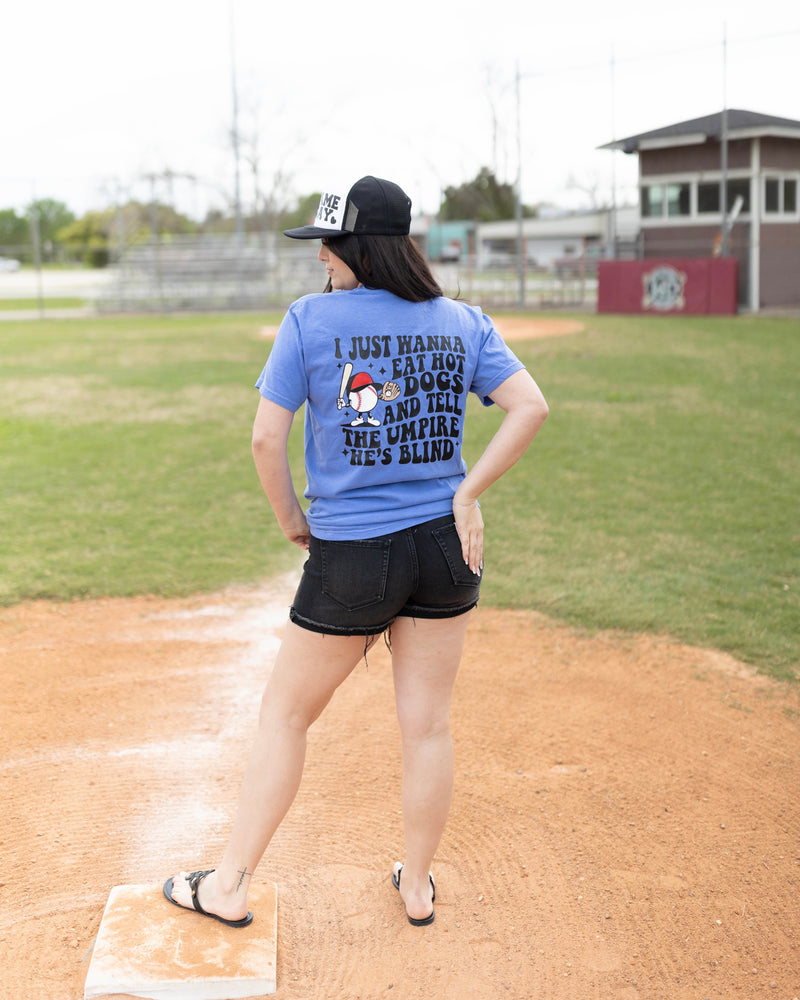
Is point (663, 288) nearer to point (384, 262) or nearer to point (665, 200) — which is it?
point (665, 200)

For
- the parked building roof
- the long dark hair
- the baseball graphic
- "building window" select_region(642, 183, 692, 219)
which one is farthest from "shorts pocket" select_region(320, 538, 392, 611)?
"building window" select_region(642, 183, 692, 219)

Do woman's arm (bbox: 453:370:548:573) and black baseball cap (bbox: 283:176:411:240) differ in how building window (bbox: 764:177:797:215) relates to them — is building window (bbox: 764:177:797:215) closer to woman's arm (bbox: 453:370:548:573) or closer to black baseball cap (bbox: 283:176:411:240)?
woman's arm (bbox: 453:370:548:573)

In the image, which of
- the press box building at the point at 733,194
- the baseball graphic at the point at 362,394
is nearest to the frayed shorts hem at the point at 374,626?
the baseball graphic at the point at 362,394

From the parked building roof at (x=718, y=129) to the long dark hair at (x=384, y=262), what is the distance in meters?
23.3

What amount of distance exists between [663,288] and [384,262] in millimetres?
22377

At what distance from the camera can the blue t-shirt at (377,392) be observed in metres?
2.28

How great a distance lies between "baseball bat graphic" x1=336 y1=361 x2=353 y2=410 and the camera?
2.28m

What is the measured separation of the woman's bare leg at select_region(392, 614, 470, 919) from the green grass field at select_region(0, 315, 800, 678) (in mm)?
2421

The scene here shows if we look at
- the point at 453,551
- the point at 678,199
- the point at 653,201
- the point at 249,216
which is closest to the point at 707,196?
the point at 678,199

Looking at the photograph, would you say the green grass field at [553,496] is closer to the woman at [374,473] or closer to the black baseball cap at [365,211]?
the woman at [374,473]

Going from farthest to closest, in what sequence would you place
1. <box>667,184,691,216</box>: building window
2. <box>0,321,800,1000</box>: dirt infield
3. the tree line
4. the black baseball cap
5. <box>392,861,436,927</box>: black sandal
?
1. the tree line
2. <box>667,184,691,216</box>: building window
3. <box>392,861,436,927</box>: black sandal
4. <box>0,321,800,1000</box>: dirt infield
5. the black baseball cap

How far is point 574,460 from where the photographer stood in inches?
346

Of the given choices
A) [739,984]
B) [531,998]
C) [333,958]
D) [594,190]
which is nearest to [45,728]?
[333,958]

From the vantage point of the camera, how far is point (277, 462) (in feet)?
7.83
